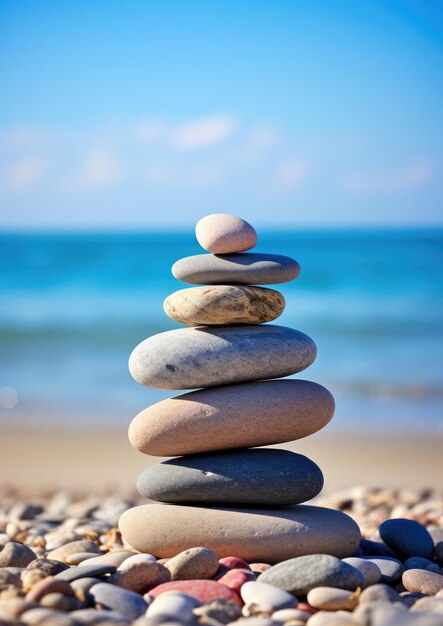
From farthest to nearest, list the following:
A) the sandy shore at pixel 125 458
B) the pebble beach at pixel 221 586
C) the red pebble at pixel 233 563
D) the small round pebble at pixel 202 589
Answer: the sandy shore at pixel 125 458 → the red pebble at pixel 233 563 → the small round pebble at pixel 202 589 → the pebble beach at pixel 221 586

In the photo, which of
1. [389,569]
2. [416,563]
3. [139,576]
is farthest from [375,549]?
[139,576]

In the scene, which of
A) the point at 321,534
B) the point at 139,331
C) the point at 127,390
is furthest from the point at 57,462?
the point at 139,331

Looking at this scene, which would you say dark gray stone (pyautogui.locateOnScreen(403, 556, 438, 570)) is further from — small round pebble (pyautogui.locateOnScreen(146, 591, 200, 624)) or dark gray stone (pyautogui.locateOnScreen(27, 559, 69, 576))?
dark gray stone (pyautogui.locateOnScreen(27, 559, 69, 576))

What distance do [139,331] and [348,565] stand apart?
1370cm

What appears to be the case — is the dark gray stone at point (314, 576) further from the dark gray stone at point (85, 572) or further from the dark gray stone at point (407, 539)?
the dark gray stone at point (407, 539)

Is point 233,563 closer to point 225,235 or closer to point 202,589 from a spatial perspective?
point 202,589

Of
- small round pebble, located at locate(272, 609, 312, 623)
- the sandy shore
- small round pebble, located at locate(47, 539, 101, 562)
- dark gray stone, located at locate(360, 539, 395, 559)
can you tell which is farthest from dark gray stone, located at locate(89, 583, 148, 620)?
the sandy shore

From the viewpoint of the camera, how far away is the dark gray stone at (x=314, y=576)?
12.7 feet

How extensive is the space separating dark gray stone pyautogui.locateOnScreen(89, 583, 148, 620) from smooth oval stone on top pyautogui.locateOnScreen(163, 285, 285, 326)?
1.53 meters

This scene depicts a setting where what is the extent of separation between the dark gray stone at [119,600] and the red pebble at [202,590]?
7.8 inches

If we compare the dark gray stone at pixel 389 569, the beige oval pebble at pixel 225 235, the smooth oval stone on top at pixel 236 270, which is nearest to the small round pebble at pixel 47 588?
the dark gray stone at pixel 389 569

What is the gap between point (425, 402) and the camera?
10.9 m

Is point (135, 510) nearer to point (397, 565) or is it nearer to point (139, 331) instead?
point (397, 565)

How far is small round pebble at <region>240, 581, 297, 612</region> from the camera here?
12.0ft
